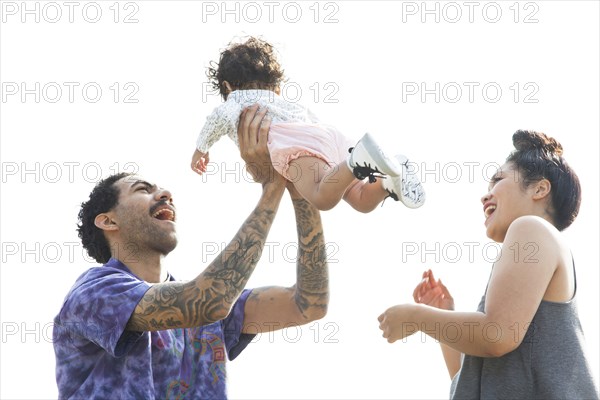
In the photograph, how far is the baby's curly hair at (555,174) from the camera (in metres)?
4.38

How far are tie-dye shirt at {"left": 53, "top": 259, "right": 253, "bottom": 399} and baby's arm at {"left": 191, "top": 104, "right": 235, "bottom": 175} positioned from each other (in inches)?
30.9

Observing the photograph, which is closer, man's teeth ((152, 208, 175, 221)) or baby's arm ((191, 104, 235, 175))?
baby's arm ((191, 104, 235, 175))

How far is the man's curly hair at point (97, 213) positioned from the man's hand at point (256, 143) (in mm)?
1099

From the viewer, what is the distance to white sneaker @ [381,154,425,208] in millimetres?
5145

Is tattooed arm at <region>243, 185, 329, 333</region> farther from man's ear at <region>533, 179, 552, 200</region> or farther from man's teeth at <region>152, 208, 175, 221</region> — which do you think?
man's ear at <region>533, 179, 552, 200</region>

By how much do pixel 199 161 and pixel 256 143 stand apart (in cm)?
40

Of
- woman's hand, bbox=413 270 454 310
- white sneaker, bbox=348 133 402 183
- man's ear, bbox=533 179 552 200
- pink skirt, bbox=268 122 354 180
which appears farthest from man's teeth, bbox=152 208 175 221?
man's ear, bbox=533 179 552 200

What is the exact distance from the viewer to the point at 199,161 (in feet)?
19.2

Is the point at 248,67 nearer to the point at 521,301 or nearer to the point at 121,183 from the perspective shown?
the point at 121,183

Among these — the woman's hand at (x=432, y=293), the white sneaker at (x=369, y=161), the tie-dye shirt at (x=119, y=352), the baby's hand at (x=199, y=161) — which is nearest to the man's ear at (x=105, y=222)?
the tie-dye shirt at (x=119, y=352)

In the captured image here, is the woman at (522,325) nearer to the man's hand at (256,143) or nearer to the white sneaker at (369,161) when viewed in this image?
the white sneaker at (369,161)

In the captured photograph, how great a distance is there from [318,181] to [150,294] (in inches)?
44.1

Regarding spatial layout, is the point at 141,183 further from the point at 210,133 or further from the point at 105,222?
the point at 210,133

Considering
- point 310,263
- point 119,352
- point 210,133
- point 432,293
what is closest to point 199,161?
point 210,133
